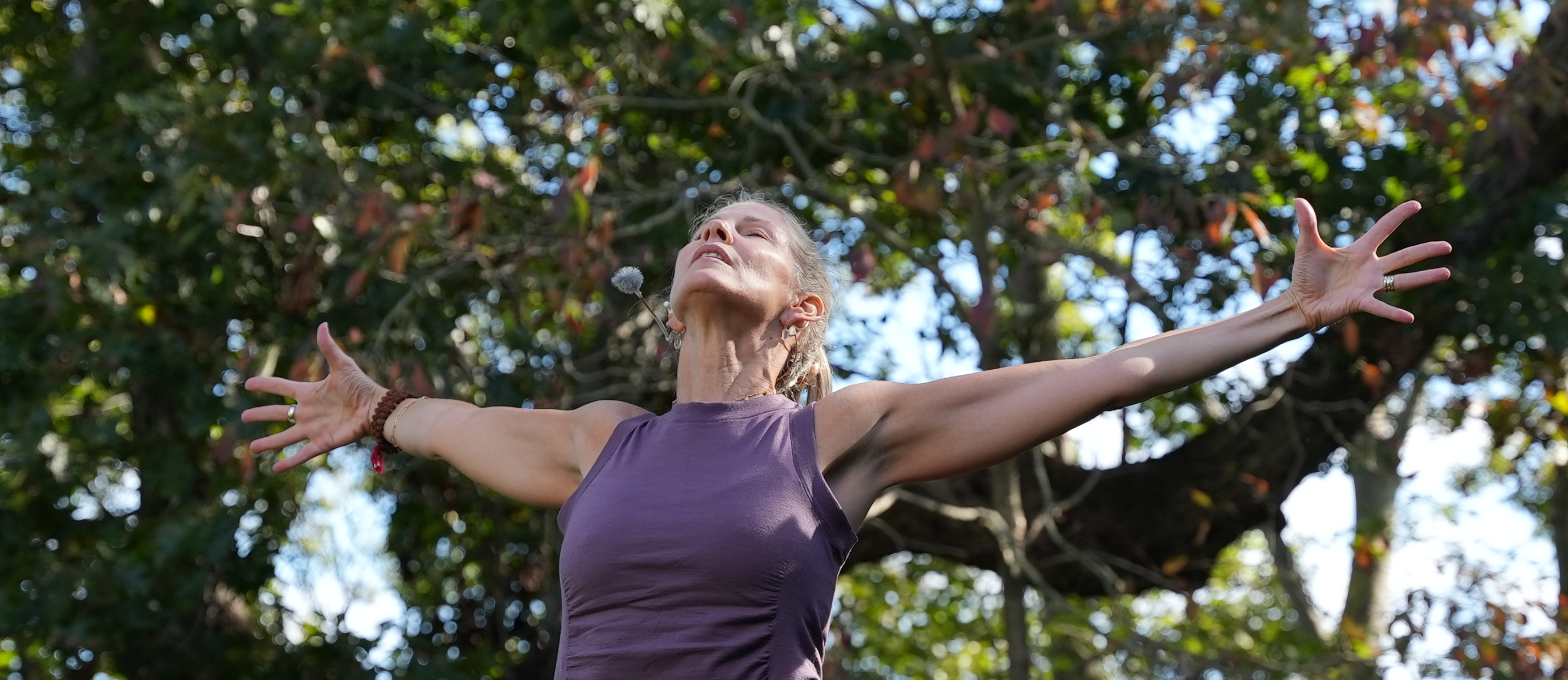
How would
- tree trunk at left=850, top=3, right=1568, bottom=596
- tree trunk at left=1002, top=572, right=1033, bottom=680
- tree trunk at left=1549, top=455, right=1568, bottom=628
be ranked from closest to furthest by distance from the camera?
tree trunk at left=1002, top=572, right=1033, bottom=680 → tree trunk at left=850, top=3, right=1568, bottom=596 → tree trunk at left=1549, top=455, right=1568, bottom=628

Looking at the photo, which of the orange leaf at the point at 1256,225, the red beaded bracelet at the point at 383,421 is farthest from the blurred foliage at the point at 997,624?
the red beaded bracelet at the point at 383,421

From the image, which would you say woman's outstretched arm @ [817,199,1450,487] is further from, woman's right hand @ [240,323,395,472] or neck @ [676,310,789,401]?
woman's right hand @ [240,323,395,472]

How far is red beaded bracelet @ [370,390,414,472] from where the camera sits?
2.62m

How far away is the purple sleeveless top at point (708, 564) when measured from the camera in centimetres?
192

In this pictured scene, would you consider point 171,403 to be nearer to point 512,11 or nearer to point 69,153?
point 69,153

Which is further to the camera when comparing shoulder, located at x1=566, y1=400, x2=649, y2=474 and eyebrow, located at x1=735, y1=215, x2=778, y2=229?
eyebrow, located at x1=735, y1=215, x2=778, y2=229

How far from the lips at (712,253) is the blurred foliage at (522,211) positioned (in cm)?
243

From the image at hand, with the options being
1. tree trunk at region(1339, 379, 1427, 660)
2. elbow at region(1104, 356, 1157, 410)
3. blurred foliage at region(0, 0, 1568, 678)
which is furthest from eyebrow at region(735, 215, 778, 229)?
tree trunk at region(1339, 379, 1427, 660)

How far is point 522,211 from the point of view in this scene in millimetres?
6035

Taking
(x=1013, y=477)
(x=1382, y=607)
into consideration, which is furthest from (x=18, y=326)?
(x=1382, y=607)

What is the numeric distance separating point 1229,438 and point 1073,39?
6.09 ft

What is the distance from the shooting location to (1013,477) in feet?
18.5

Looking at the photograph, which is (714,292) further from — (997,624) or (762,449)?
(997,624)

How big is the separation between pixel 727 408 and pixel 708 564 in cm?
31
